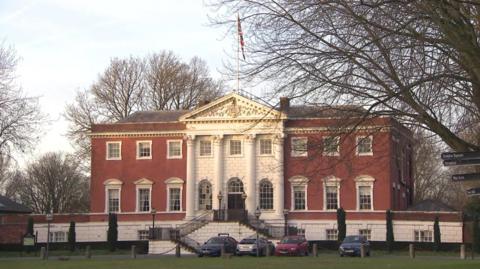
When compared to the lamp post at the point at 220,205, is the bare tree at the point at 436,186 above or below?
above

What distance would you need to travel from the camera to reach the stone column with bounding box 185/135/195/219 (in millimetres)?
66625

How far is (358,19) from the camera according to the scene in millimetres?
16984

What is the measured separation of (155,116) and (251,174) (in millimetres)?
11597

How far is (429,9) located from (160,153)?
178ft

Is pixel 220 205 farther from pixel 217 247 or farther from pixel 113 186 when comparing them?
pixel 217 247

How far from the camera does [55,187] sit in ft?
313

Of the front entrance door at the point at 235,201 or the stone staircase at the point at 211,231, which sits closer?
the stone staircase at the point at 211,231

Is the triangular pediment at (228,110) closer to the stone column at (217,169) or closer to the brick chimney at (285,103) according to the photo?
the stone column at (217,169)

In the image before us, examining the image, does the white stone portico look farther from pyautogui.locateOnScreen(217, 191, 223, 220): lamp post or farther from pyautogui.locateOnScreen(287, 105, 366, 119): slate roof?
pyautogui.locateOnScreen(287, 105, 366, 119): slate roof

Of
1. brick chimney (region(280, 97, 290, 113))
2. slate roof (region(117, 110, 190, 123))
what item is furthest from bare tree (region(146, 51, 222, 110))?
brick chimney (region(280, 97, 290, 113))

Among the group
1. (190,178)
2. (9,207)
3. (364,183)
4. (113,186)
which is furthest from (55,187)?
(364,183)

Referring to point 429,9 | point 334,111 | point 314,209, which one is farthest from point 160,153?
point 429,9

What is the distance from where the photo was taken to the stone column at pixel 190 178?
219 ft

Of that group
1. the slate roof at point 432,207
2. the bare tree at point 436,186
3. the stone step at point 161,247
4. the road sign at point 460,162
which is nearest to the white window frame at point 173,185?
the stone step at point 161,247
